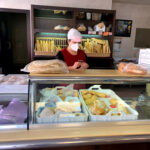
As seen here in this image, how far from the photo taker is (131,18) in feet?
15.8

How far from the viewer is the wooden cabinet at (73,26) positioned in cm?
359

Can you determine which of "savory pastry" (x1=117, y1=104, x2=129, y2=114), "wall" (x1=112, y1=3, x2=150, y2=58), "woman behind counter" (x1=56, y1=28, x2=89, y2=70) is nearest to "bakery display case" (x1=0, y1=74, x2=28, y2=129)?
"woman behind counter" (x1=56, y1=28, x2=89, y2=70)

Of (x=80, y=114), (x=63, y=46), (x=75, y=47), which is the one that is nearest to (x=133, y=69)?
(x=80, y=114)

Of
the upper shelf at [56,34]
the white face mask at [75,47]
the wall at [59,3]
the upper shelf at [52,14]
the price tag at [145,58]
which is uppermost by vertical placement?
the wall at [59,3]

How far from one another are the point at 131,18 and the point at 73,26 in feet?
7.54

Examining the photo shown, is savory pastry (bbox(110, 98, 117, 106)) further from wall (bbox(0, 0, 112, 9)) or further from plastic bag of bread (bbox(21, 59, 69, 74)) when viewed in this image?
wall (bbox(0, 0, 112, 9))

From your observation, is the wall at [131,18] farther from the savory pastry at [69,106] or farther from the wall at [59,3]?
the savory pastry at [69,106]

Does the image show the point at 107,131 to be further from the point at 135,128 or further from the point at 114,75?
the point at 114,75

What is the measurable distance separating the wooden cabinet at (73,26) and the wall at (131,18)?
1090 mm

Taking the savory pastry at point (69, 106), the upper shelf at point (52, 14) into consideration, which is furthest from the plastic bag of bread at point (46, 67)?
the upper shelf at point (52, 14)

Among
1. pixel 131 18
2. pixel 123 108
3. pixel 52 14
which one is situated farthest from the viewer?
pixel 131 18

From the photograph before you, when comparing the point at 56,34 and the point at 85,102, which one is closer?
the point at 85,102

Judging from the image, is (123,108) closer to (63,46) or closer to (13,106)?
(13,106)

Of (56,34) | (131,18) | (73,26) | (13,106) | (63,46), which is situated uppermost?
(131,18)
